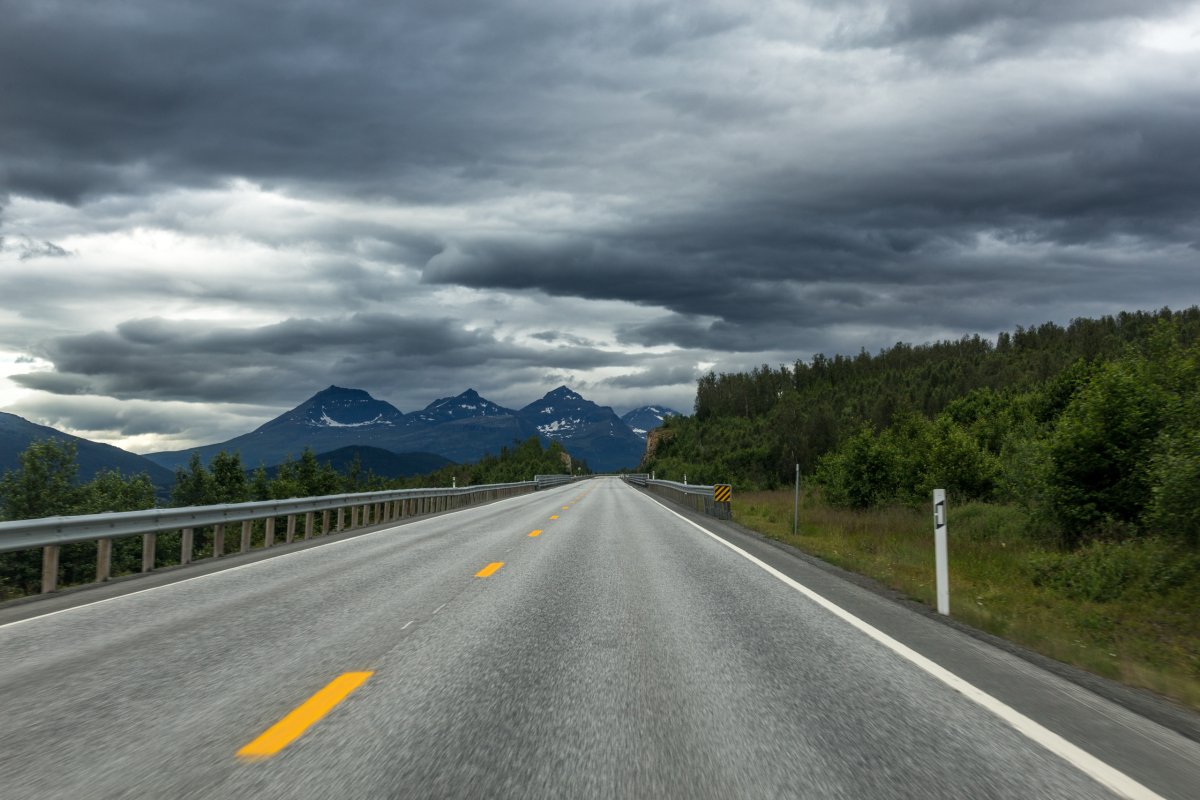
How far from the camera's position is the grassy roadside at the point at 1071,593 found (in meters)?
7.39

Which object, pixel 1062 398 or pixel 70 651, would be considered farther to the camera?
pixel 1062 398

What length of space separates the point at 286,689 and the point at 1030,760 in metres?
4.30

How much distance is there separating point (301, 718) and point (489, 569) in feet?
25.4

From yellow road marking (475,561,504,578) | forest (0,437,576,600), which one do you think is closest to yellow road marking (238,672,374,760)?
yellow road marking (475,561,504,578)

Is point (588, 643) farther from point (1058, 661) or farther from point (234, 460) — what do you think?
point (234, 460)

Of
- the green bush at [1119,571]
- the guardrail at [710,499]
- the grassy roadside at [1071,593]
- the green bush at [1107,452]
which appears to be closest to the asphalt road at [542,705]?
the grassy roadside at [1071,593]

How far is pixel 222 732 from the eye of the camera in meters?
4.55

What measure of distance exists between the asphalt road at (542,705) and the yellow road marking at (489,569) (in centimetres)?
189

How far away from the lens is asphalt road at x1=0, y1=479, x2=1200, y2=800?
383 cm

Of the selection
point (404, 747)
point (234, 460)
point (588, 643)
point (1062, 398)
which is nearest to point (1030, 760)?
point (404, 747)

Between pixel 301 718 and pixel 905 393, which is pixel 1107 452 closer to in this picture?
pixel 301 718

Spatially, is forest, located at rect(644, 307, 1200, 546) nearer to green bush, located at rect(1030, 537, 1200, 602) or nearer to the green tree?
green bush, located at rect(1030, 537, 1200, 602)

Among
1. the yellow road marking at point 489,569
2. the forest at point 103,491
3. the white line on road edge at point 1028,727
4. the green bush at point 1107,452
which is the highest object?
the green bush at point 1107,452

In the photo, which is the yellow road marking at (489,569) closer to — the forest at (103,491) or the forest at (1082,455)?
the forest at (1082,455)
